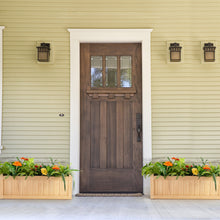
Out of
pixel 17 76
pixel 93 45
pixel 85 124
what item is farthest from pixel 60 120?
pixel 93 45

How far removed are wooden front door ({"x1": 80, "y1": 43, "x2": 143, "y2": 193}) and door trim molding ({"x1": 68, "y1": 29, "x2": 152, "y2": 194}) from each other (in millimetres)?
106

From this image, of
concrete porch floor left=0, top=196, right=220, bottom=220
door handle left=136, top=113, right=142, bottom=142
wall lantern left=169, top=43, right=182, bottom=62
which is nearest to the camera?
concrete porch floor left=0, top=196, right=220, bottom=220

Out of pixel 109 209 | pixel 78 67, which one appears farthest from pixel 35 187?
pixel 78 67

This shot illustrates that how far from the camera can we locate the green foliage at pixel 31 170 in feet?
13.2

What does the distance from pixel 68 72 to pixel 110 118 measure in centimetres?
86

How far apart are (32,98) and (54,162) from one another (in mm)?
927

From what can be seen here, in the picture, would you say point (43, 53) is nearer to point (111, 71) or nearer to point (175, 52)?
point (111, 71)

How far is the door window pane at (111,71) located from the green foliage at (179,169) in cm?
124

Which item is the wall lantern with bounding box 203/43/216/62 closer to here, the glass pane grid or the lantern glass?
the lantern glass

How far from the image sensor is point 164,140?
441cm

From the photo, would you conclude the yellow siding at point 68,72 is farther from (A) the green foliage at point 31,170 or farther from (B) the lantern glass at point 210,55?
(A) the green foliage at point 31,170

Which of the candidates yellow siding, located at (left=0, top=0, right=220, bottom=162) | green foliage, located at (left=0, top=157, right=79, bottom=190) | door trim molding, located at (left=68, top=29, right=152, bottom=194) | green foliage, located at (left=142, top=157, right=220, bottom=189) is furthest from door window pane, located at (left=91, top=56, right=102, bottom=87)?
green foliage, located at (left=142, top=157, right=220, bottom=189)

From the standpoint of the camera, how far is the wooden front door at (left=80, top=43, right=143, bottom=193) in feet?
14.7

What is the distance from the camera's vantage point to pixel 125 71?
4582 mm
